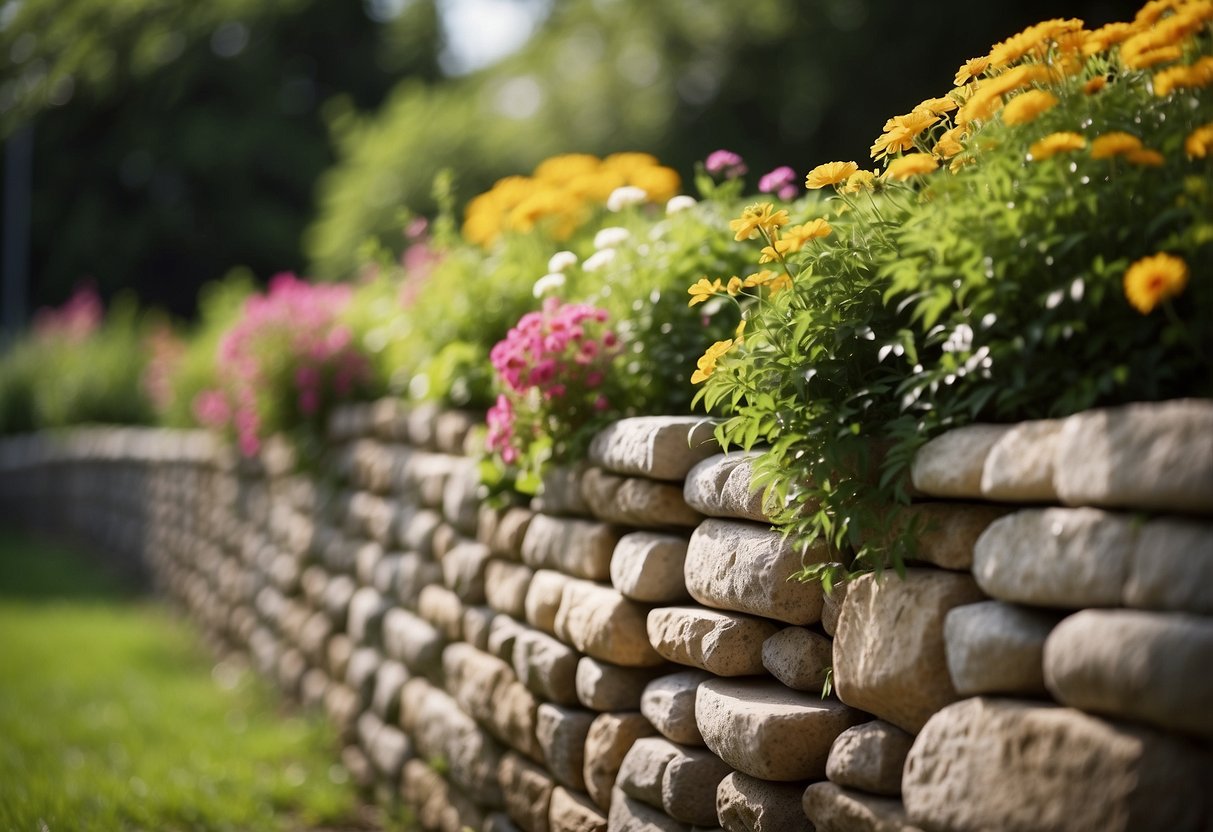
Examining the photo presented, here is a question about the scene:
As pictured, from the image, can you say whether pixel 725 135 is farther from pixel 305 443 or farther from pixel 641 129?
pixel 305 443

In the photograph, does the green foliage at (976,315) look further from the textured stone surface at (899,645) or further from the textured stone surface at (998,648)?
the textured stone surface at (998,648)

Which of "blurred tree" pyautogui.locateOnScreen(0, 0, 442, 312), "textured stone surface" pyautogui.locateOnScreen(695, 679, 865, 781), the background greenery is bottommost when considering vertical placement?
"textured stone surface" pyautogui.locateOnScreen(695, 679, 865, 781)

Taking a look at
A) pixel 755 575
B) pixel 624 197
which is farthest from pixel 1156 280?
pixel 624 197

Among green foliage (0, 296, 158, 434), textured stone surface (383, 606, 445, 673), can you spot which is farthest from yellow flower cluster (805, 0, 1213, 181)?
green foliage (0, 296, 158, 434)

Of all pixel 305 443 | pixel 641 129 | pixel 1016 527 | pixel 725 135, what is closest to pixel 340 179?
pixel 641 129

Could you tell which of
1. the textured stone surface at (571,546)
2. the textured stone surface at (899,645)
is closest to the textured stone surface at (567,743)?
the textured stone surface at (571,546)

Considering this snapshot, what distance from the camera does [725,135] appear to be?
967cm

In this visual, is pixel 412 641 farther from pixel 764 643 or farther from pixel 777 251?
pixel 777 251

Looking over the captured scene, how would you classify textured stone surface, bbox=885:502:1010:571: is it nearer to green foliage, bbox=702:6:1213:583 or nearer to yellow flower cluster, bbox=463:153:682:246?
green foliage, bbox=702:6:1213:583

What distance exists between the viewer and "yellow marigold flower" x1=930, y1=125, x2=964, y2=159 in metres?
2.21

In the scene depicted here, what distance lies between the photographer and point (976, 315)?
1.89 metres

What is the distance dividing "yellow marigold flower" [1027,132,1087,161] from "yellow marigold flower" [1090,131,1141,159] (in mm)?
36

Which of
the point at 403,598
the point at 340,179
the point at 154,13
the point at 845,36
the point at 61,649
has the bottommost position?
the point at 61,649

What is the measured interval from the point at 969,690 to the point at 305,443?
433 centimetres
